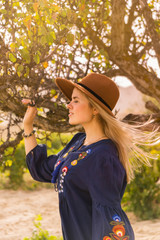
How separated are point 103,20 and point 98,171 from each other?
2.45 meters

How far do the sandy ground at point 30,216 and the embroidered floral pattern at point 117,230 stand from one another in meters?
4.08

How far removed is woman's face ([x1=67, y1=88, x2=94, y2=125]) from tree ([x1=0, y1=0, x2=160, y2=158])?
495 millimetres

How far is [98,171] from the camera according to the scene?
2.16m

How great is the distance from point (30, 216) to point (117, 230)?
284 inches

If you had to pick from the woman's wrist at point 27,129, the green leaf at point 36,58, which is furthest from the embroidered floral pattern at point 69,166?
the green leaf at point 36,58

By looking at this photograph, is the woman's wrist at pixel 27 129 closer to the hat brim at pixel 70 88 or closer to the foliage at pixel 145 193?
the hat brim at pixel 70 88

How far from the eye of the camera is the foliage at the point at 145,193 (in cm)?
755

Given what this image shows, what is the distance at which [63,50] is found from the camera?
350 centimetres

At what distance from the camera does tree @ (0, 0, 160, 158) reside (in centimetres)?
292

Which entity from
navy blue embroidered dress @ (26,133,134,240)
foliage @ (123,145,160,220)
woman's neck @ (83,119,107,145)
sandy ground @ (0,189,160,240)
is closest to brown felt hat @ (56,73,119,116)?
woman's neck @ (83,119,107,145)

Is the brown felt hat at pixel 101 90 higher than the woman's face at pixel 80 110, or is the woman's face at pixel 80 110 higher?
the brown felt hat at pixel 101 90

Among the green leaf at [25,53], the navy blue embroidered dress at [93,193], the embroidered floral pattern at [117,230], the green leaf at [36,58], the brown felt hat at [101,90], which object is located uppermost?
the green leaf at [25,53]

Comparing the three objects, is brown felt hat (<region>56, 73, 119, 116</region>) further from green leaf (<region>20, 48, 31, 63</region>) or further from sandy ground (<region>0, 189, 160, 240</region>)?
sandy ground (<region>0, 189, 160, 240</region>)

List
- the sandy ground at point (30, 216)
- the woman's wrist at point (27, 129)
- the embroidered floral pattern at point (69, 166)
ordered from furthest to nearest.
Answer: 1. the sandy ground at point (30, 216)
2. the woman's wrist at point (27, 129)
3. the embroidered floral pattern at point (69, 166)
